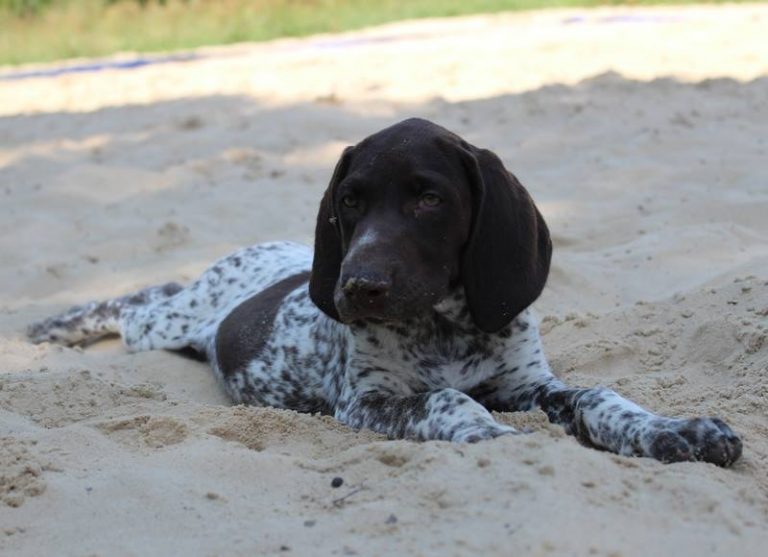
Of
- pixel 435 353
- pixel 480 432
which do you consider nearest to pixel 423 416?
pixel 480 432

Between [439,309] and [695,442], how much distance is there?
1.33 m

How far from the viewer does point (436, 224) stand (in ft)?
16.0

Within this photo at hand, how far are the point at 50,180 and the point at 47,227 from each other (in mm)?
1403

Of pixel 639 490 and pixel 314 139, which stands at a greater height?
pixel 639 490

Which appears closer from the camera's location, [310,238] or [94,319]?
[94,319]

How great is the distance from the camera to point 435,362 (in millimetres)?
5289

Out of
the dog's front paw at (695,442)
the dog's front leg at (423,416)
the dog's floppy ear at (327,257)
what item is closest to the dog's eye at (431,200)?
the dog's floppy ear at (327,257)

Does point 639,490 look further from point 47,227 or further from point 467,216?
point 47,227

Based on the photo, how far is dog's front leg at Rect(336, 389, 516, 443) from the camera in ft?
14.8

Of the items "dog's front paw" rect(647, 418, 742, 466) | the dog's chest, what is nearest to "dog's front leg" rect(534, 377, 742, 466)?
"dog's front paw" rect(647, 418, 742, 466)

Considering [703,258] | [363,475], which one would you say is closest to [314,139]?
[703,258]

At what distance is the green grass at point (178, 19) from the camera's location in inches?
865

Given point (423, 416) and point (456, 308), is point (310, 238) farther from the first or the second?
point (423, 416)

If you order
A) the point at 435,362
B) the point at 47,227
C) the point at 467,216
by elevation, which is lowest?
the point at 47,227
